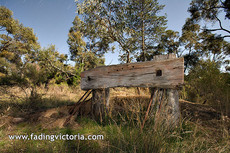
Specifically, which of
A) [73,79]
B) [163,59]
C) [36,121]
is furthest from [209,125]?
[73,79]

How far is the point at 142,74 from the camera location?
2.16 m

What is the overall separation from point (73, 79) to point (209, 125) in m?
8.28

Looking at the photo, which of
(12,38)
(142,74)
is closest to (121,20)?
(142,74)

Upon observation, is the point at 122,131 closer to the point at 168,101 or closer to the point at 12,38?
the point at 168,101

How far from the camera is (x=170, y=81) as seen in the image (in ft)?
6.26

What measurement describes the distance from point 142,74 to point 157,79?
0.29 meters

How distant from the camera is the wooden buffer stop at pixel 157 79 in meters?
1.86

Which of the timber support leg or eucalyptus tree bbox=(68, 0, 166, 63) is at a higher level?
eucalyptus tree bbox=(68, 0, 166, 63)

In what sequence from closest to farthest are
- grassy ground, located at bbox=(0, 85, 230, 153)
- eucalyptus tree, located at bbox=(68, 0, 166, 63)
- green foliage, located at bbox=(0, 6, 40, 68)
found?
grassy ground, located at bbox=(0, 85, 230, 153) → eucalyptus tree, located at bbox=(68, 0, 166, 63) → green foliage, located at bbox=(0, 6, 40, 68)

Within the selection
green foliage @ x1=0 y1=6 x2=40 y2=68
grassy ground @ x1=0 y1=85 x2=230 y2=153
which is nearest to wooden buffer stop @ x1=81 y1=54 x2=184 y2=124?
grassy ground @ x1=0 y1=85 x2=230 y2=153

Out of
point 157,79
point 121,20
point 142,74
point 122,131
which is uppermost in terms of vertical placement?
point 121,20

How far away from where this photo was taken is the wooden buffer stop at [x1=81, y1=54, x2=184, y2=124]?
1855mm

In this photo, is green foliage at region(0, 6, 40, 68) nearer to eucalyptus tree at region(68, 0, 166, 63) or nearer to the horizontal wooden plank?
eucalyptus tree at region(68, 0, 166, 63)

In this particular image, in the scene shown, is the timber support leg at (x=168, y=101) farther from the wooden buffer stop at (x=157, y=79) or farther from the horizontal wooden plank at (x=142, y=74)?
the horizontal wooden plank at (x=142, y=74)
